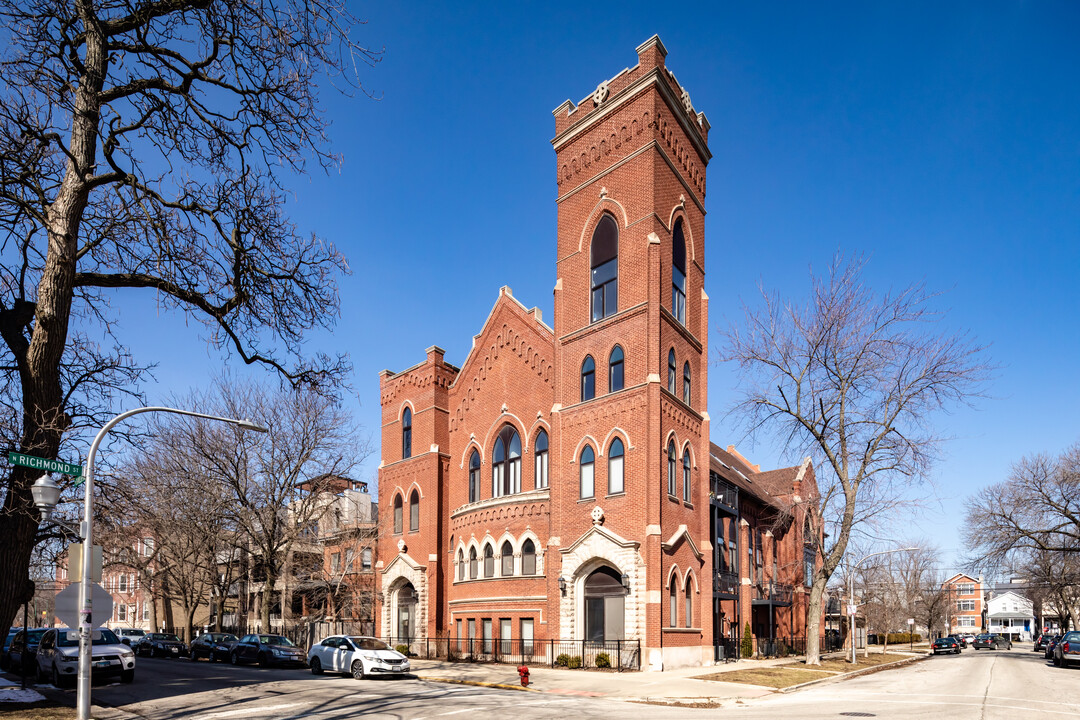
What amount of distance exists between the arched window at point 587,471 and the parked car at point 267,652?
13.8 metres

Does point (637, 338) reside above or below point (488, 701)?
above

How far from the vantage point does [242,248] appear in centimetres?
1311

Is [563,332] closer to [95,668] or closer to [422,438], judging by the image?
[422,438]

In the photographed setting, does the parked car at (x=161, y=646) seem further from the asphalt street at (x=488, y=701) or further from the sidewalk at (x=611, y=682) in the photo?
the sidewalk at (x=611, y=682)

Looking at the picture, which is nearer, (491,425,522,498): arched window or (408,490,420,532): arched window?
(491,425,522,498): arched window

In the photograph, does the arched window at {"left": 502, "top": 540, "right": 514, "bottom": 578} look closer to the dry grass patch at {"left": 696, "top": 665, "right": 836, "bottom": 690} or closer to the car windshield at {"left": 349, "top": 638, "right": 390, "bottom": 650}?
the car windshield at {"left": 349, "top": 638, "right": 390, "bottom": 650}

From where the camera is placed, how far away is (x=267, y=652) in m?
32.8

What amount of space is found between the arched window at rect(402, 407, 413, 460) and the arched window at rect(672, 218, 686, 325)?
16.3m

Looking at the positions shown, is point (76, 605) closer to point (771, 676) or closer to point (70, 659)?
point (70, 659)

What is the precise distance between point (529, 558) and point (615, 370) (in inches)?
367

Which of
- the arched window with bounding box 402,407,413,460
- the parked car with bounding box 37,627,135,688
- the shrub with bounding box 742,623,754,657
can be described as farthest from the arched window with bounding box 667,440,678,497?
the parked car with bounding box 37,627,135,688

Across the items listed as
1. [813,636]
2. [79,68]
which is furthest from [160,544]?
[79,68]

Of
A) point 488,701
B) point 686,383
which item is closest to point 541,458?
point 686,383

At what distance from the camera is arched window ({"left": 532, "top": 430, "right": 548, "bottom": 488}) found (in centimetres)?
3484
